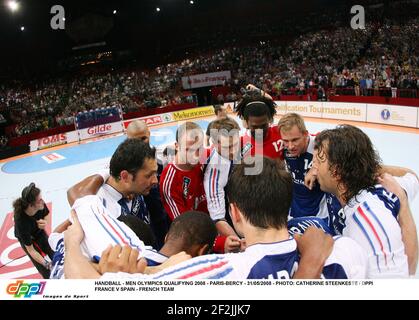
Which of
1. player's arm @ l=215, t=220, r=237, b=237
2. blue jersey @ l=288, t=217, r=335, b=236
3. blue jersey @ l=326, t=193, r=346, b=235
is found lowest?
player's arm @ l=215, t=220, r=237, b=237

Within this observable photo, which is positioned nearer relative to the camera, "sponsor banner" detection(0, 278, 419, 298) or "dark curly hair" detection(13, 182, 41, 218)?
"sponsor banner" detection(0, 278, 419, 298)

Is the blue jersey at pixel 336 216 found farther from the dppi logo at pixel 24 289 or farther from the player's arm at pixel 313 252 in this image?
the dppi logo at pixel 24 289

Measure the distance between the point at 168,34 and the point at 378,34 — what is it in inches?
873

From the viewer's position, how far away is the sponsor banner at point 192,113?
80.8 feet

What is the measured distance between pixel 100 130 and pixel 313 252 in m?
21.1

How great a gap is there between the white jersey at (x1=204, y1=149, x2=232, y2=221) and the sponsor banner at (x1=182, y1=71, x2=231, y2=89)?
2923 centimetres

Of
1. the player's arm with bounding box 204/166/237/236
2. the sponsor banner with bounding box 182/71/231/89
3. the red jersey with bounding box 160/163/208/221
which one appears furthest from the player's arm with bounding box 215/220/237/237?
the sponsor banner with bounding box 182/71/231/89

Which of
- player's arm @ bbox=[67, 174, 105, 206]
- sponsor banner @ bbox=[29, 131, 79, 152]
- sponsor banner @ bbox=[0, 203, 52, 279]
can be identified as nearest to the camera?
player's arm @ bbox=[67, 174, 105, 206]

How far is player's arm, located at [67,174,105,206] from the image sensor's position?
2389 millimetres

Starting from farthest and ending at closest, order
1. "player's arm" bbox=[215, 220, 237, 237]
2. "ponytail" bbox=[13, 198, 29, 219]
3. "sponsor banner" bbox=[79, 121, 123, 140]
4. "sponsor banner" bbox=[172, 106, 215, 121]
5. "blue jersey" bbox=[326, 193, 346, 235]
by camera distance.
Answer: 1. "sponsor banner" bbox=[172, 106, 215, 121]
2. "sponsor banner" bbox=[79, 121, 123, 140]
3. "ponytail" bbox=[13, 198, 29, 219]
4. "player's arm" bbox=[215, 220, 237, 237]
5. "blue jersey" bbox=[326, 193, 346, 235]

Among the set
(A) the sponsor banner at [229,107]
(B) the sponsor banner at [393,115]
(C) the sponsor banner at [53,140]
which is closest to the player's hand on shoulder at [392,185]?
(B) the sponsor banner at [393,115]

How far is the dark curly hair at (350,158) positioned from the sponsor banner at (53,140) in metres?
20.4

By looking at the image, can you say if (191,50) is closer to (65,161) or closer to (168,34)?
(168,34)

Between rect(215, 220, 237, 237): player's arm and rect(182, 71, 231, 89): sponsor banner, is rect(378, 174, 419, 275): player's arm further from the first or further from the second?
rect(182, 71, 231, 89): sponsor banner
